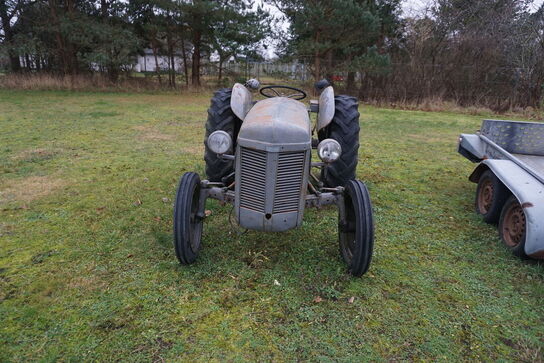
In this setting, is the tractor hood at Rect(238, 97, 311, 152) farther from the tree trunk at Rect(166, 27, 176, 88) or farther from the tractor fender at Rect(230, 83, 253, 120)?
the tree trunk at Rect(166, 27, 176, 88)

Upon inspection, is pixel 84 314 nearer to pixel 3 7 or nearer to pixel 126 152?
pixel 126 152

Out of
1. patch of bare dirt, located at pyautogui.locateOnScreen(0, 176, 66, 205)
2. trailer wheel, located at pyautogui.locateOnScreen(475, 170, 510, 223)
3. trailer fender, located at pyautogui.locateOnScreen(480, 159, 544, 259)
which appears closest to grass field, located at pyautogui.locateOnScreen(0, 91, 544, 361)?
patch of bare dirt, located at pyautogui.locateOnScreen(0, 176, 66, 205)

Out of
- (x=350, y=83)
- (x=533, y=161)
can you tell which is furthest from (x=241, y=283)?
(x=350, y=83)

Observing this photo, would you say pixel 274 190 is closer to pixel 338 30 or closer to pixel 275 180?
pixel 275 180

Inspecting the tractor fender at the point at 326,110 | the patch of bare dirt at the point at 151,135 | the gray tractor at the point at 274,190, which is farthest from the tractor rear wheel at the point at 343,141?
the patch of bare dirt at the point at 151,135

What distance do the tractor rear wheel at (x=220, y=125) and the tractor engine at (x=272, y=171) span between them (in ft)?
3.13

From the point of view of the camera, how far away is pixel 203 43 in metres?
17.8

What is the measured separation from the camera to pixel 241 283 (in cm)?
265

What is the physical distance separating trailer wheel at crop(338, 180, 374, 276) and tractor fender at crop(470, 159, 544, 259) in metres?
1.29

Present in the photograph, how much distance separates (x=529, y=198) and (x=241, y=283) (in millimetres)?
2390

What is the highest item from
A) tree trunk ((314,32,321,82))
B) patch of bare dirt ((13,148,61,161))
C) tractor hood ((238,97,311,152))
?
tree trunk ((314,32,321,82))

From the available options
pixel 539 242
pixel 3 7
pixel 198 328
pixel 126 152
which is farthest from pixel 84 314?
pixel 3 7

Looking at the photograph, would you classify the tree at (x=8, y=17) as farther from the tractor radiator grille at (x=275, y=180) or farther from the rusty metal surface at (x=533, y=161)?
the rusty metal surface at (x=533, y=161)

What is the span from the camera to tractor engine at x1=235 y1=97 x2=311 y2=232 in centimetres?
250
